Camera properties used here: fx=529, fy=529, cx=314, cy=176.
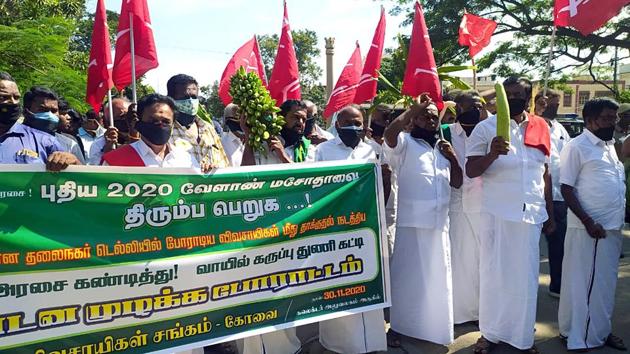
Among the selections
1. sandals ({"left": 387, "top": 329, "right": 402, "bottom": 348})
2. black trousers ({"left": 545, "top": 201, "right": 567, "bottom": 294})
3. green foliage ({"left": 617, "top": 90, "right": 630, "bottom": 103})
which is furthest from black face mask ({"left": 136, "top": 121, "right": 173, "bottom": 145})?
green foliage ({"left": 617, "top": 90, "right": 630, "bottom": 103})

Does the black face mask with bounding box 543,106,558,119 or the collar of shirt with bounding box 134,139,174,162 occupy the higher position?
the black face mask with bounding box 543,106,558,119

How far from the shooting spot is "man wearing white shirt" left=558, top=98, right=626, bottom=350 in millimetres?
4008

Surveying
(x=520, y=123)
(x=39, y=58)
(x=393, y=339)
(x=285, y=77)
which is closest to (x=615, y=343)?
(x=393, y=339)

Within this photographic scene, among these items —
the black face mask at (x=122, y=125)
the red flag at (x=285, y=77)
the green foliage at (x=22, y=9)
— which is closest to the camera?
the black face mask at (x=122, y=125)

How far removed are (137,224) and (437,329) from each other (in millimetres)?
2440

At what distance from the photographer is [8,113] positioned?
3.28 m

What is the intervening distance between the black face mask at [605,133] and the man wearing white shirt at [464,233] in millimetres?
941

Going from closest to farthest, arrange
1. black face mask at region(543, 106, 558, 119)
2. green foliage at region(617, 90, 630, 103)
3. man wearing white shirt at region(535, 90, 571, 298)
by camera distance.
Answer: man wearing white shirt at region(535, 90, 571, 298)
black face mask at region(543, 106, 558, 119)
green foliage at region(617, 90, 630, 103)

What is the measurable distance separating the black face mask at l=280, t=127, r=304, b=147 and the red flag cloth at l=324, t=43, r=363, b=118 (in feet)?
9.88

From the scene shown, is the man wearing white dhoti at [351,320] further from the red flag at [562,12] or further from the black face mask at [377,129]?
the red flag at [562,12]

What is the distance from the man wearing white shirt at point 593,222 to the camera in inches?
158

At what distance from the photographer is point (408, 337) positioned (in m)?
4.33

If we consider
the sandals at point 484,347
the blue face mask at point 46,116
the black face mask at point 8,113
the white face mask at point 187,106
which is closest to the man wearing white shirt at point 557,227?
the sandals at point 484,347

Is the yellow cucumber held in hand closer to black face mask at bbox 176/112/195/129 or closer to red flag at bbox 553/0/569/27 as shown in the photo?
red flag at bbox 553/0/569/27
